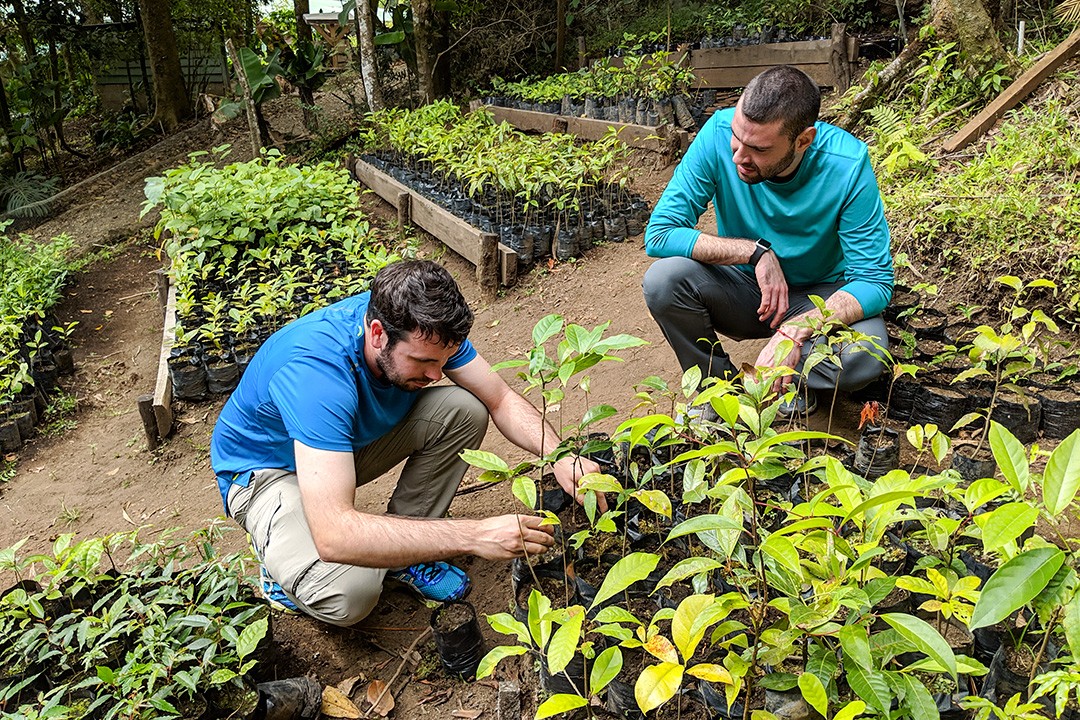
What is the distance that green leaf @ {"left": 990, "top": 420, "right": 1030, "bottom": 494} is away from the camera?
3.95 feet

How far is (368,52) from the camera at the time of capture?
930 centimetres

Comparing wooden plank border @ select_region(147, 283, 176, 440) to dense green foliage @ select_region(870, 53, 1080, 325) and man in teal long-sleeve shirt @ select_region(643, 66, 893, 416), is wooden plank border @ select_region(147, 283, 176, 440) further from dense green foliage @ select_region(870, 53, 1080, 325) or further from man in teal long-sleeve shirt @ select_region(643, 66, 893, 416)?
dense green foliage @ select_region(870, 53, 1080, 325)

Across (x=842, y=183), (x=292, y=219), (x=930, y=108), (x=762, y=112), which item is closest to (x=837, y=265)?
(x=842, y=183)

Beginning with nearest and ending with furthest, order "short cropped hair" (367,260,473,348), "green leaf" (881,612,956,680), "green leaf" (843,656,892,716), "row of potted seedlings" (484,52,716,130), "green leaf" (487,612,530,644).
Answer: "green leaf" (881,612,956,680) → "green leaf" (843,656,892,716) → "green leaf" (487,612,530,644) → "short cropped hair" (367,260,473,348) → "row of potted seedlings" (484,52,716,130)

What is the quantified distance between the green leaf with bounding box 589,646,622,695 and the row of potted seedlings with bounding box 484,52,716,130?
21.6 ft

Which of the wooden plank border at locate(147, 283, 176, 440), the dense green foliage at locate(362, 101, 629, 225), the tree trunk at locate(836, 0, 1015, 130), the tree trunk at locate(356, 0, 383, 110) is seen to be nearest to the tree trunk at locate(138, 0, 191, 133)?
the tree trunk at locate(356, 0, 383, 110)

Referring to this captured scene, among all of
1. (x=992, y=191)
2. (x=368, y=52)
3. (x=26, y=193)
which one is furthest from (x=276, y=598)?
(x=26, y=193)

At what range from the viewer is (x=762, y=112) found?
104 inches

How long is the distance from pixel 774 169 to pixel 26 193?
10646 millimetres

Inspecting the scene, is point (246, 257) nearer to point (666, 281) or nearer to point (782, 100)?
point (666, 281)

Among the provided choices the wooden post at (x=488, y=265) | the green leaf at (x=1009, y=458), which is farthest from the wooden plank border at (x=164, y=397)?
the green leaf at (x=1009, y=458)

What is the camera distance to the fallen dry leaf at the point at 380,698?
7.37 feet

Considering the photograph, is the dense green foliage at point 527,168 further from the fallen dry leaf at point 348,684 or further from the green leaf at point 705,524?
the green leaf at point 705,524

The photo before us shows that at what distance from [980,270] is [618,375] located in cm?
185
